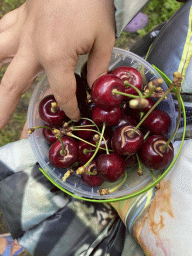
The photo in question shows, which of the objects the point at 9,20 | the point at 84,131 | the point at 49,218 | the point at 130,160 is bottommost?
the point at 49,218

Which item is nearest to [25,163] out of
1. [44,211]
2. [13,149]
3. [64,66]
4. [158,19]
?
[13,149]

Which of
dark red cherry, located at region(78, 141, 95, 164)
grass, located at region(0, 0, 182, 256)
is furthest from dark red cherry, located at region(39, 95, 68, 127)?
grass, located at region(0, 0, 182, 256)

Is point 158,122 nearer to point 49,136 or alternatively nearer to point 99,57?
point 99,57

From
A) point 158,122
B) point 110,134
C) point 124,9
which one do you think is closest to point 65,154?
point 110,134

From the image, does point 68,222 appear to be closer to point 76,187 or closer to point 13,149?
point 76,187

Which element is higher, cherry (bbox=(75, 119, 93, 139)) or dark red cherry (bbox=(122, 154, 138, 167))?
cherry (bbox=(75, 119, 93, 139))

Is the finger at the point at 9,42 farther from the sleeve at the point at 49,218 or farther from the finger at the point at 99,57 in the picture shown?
the sleeve at the point at 49,218

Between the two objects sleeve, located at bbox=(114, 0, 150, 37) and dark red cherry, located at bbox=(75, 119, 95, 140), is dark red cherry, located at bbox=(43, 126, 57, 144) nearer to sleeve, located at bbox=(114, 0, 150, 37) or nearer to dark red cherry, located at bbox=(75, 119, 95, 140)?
dark red cherry, located at bbox=(75, 119, 95, 140)
